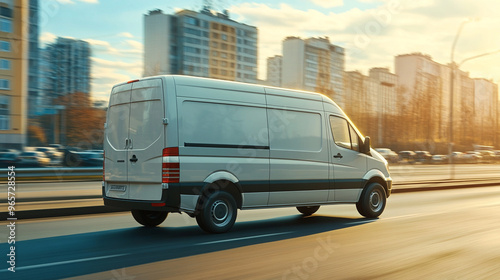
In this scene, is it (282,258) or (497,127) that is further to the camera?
(497,127)

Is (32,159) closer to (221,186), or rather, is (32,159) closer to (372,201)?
(372,201)

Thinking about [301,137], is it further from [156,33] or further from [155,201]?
[156,33]

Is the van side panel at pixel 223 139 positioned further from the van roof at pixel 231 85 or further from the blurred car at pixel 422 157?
the blurred car at pixel 422 157

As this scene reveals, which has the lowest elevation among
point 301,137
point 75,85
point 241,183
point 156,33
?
point 241,183

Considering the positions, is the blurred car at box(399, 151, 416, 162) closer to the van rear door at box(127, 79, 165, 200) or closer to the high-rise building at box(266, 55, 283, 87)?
the van rear door at box(127, 79, 165, 200)

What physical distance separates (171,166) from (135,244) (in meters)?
1.18

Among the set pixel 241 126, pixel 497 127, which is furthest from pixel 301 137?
pixel 497 127

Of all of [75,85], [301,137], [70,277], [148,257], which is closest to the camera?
[70,277]

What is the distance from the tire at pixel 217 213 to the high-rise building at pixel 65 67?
53.6 m

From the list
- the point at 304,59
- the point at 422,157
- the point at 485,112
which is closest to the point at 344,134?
the point at 422,157

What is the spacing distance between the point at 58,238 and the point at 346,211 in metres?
6.65

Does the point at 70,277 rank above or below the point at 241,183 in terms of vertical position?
below

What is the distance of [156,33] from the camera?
111 meters

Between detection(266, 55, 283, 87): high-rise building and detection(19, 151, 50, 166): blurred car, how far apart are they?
324 ft
